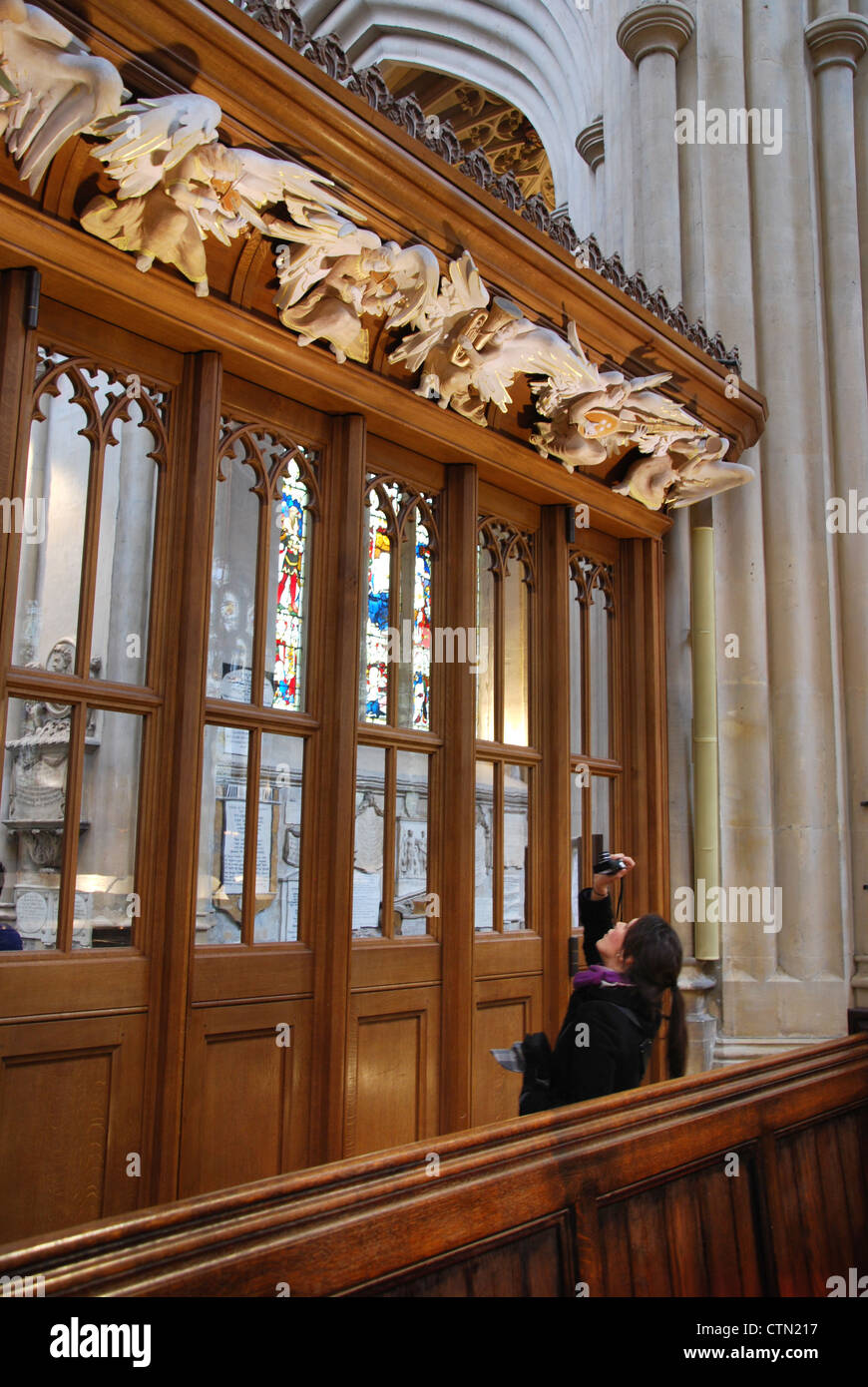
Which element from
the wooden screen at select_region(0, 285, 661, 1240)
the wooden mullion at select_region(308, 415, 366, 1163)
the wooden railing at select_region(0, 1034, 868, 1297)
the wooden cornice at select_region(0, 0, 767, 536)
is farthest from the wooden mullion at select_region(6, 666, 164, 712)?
the wooden railing at select_region(0, 1034, 868, 1297)

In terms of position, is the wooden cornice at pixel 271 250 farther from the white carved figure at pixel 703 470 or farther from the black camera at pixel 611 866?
the black camera at pixel 611 866

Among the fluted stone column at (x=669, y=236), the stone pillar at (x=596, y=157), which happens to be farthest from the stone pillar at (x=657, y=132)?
the stone pillar at (x=596, y=157)

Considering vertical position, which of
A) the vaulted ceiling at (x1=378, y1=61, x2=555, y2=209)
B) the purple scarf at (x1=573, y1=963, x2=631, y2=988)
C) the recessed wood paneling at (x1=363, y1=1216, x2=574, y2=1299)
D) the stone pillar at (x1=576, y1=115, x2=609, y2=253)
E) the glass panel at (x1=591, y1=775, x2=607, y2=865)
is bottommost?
the recessed wood paneling at (x1=363, y1=1216, x2=574, y2=1299)

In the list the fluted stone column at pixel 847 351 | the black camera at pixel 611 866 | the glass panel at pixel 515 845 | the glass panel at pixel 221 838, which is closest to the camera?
the glass panel at pixel 221 838

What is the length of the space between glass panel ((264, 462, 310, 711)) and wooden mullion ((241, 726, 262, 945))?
0.59 feet

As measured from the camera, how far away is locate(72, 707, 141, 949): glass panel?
2.90 meters

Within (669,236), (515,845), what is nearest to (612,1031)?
(515,845)

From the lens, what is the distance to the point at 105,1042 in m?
2.83

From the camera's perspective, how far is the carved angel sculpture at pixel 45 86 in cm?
224

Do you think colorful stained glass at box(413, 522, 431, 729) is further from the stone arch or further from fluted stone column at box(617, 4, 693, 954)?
the stone arch

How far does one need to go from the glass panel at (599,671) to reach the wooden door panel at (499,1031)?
3.45 feet
